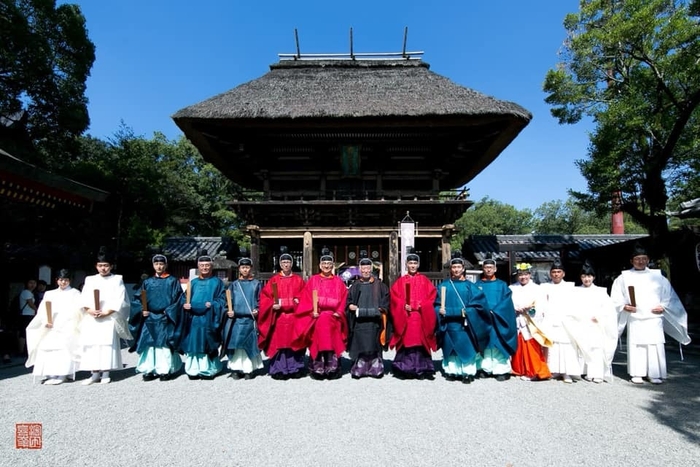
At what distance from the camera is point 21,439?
10.6ft

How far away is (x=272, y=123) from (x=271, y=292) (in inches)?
230

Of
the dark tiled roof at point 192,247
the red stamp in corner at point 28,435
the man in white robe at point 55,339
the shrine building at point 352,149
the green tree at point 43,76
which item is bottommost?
the red stamp in corner at point 28,435

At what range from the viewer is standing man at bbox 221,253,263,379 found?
505 cm

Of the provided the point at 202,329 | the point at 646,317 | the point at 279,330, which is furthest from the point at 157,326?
the point at 646,317

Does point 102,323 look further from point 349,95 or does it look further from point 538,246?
point 538,246

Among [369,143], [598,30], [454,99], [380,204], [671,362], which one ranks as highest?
[598,30]

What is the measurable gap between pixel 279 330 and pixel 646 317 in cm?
473

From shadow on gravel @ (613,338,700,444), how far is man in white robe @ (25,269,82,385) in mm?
6631

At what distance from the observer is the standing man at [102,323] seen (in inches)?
197

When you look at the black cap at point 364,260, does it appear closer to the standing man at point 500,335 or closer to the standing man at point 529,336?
the standing man at point 500,335

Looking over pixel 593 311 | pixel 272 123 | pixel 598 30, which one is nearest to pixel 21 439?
pixel 593 311

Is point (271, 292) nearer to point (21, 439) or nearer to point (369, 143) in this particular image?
point (21, 439)

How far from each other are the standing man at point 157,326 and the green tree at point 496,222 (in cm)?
3585

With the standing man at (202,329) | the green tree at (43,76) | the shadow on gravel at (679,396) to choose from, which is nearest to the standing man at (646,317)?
the shadow on gravel at (679,396)
